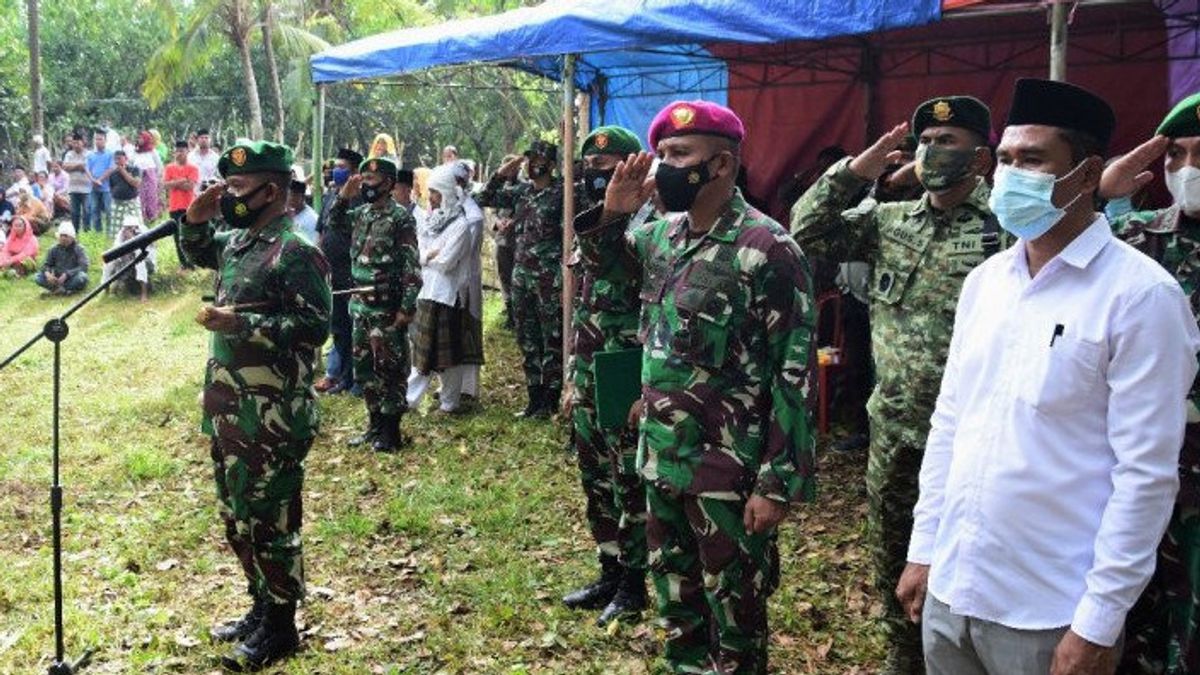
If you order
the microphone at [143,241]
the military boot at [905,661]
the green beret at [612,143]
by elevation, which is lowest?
the military boot at [905,661]

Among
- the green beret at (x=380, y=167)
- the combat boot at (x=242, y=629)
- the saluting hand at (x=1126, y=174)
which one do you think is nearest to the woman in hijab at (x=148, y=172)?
the green beret at (x=380, y=167)

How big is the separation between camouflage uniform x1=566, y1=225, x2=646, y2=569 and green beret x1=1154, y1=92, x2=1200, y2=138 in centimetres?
213

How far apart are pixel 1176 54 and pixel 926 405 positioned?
5.46 metres

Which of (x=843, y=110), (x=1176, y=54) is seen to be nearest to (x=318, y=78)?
(x=843, y=110)

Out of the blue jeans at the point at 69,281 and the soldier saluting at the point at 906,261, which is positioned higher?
the soldier saluting at the point at 906,261

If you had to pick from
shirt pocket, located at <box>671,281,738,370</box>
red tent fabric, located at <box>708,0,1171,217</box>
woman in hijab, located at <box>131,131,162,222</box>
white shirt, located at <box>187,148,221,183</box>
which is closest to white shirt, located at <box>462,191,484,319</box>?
red tent fabric, located at <box>708,0,1171,217</box>

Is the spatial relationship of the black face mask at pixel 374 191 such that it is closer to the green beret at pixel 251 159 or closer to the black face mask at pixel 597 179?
the black face mask at pixel 597 179

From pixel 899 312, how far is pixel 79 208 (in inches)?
756

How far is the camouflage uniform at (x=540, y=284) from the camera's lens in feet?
27.4

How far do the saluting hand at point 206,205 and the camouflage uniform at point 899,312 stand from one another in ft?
7.73

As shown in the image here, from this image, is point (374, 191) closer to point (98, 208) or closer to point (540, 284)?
point (540, 284)

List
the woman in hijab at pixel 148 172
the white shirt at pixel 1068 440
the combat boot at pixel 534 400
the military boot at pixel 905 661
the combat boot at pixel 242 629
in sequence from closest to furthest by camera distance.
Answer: the white shirt at pixel 1068 440 → the military boot at pixel 905 661 → the combat boot at pixel 242 629 → the combat boot at pixel 534 400 → the woman in hijab at pixel 148 172

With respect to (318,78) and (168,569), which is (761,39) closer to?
(168,569)

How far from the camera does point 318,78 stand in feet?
32.9
